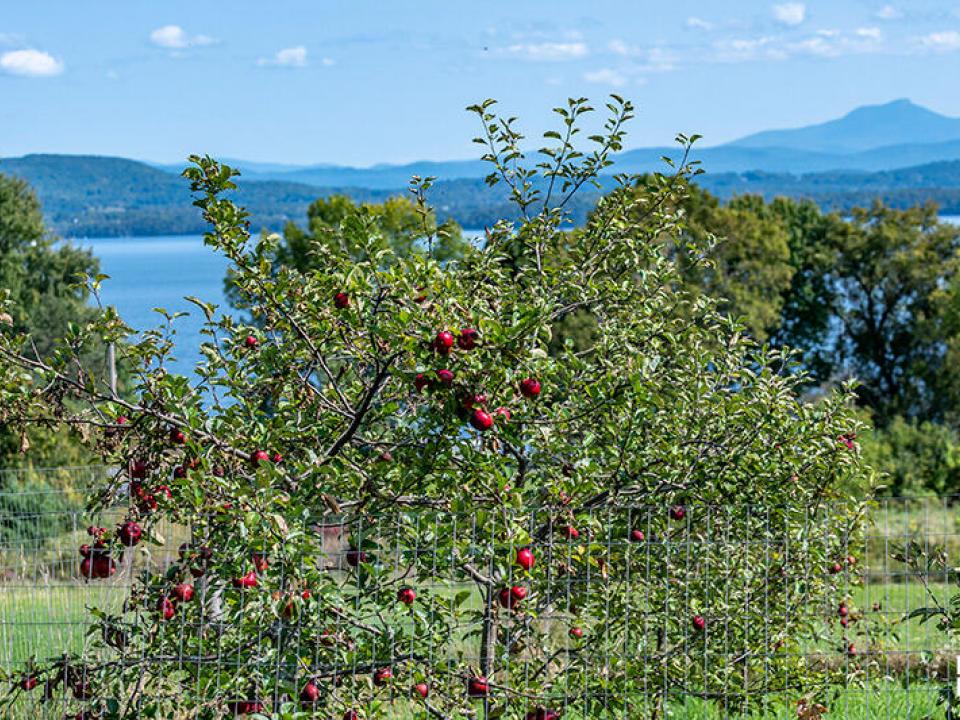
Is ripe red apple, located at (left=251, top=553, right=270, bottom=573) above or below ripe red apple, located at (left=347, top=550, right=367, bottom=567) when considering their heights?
above

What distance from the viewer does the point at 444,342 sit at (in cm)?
379

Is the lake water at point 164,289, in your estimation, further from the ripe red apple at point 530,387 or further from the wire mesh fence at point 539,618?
the ripe red apple at point 530,387

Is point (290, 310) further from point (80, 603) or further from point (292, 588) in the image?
point (80, 603)

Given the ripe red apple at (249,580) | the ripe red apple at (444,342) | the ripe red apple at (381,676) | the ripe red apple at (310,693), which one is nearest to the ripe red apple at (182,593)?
the ripe red apple at (249,580)

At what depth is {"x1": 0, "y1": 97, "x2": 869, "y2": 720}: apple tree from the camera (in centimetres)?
400

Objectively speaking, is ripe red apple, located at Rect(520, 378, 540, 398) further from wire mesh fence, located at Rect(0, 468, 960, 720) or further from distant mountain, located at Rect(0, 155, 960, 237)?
distant mountain, located at Rect(0, 155, 960, 237)

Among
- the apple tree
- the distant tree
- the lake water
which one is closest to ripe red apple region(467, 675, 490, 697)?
the apple tree

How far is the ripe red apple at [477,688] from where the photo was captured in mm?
4141

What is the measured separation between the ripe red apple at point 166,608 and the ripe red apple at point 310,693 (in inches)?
20.7

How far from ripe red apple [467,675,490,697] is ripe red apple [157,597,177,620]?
3.35 ft

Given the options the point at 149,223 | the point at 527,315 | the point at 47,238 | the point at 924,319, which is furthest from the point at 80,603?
the point at 149,223

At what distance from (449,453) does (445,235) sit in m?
0.90

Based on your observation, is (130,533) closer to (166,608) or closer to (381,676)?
(166,608)

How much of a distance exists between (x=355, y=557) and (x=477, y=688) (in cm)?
61
